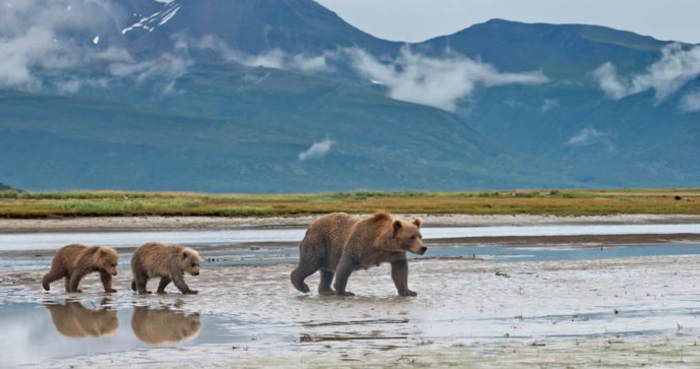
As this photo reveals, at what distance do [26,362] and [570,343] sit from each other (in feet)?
20.1

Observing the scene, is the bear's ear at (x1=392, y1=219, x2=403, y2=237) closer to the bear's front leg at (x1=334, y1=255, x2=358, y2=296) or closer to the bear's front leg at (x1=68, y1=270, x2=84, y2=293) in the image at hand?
the bear's front leg at (x1=334, y1=255, x2=358, y2=296)

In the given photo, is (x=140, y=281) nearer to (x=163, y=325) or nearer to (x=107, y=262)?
(x=107, y=262)

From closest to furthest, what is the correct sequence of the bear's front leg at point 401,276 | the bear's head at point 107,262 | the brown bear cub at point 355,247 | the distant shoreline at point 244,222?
the brown bear cub at point 355,247 → the bear's front leg at point 401,276 → the bear's head at point 107,262 → the distant shoreline at point 244,222

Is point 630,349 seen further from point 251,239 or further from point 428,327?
point 251,239

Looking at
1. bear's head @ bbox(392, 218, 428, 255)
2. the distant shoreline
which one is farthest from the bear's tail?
the distant shoreline

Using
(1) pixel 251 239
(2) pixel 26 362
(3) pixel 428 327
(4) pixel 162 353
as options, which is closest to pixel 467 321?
(3) pixel 428 327

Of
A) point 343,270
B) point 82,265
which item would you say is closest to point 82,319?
point 82,265

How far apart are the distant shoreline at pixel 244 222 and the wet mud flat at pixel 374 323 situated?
24748mm

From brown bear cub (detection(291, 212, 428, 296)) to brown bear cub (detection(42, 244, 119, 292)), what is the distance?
10.9ft

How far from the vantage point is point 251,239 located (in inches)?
1665

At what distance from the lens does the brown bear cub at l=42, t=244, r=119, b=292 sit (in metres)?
20.2

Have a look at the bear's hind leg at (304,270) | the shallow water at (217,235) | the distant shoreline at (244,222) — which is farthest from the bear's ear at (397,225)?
the distant shoreline at (244,222)

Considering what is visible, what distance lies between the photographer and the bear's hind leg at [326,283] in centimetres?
1970

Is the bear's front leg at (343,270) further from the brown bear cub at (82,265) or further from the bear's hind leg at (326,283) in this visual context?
the brown bear cub at (82,265)
